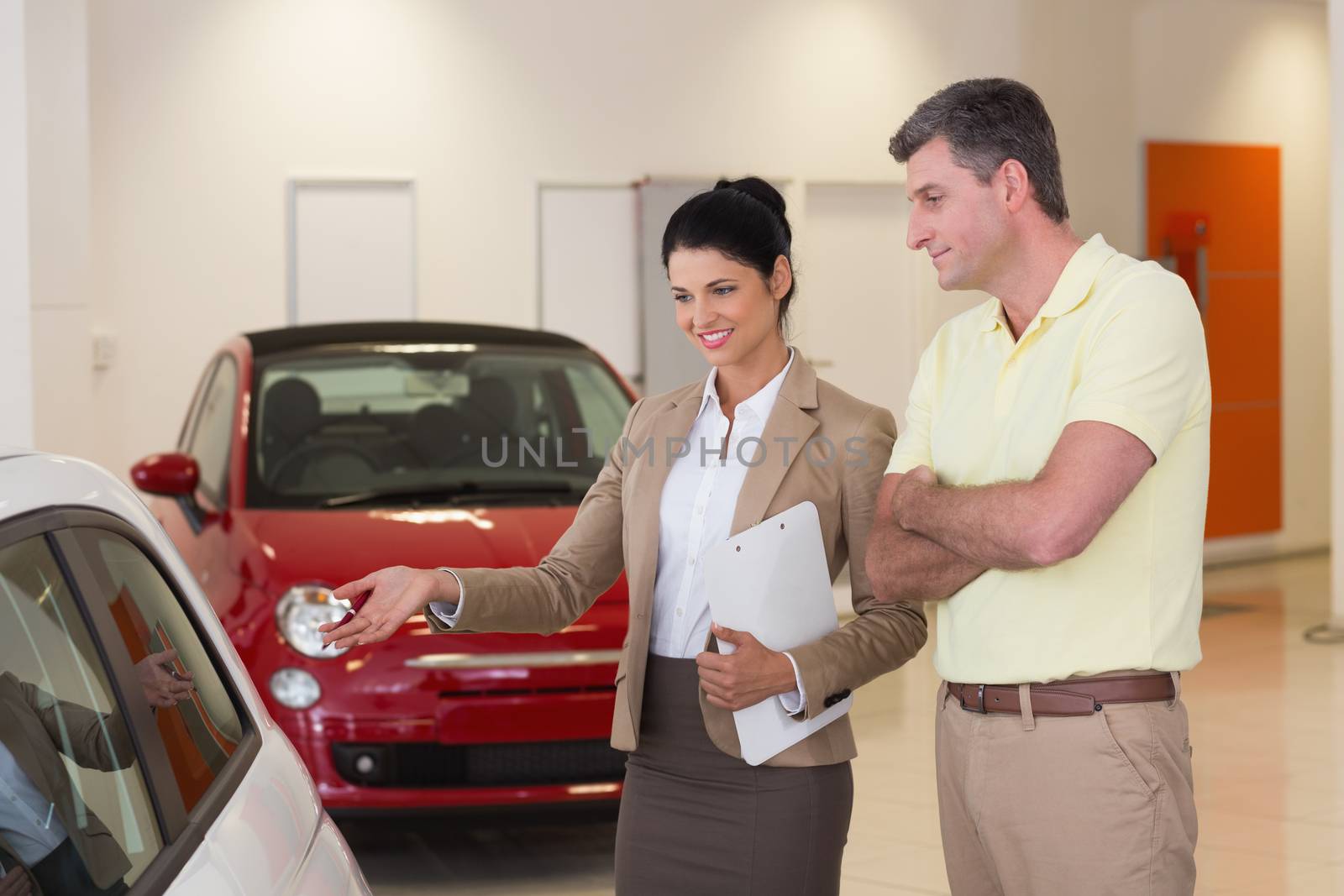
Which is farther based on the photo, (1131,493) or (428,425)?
(428,425)

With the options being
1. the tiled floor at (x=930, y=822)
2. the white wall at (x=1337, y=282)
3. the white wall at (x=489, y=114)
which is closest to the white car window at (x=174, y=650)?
the tiled floor at (x=930, y=822)

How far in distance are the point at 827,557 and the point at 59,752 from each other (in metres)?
1.13

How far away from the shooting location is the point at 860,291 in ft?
31.1

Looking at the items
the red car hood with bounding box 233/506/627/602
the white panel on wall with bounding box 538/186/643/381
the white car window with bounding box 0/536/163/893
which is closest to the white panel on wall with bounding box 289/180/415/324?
the white panel on wall with bounding box 538/186/643/381

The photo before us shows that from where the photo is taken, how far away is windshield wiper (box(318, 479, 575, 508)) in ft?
14.7

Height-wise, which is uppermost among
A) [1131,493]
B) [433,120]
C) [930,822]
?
[433,120]

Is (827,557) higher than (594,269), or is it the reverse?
(594,269)

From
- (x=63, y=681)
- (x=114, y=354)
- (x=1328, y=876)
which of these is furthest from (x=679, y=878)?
(x=114, y=354)

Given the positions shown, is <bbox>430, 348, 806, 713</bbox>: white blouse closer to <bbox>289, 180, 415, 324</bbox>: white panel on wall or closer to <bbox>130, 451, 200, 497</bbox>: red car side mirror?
<bbox>130, 451, 200, 497</bbox>: red car side mirror

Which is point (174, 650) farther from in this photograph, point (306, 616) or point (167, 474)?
point (167, 474)

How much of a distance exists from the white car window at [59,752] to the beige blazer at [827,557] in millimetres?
716

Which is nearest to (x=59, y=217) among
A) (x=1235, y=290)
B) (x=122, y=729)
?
(x=122, y=729)

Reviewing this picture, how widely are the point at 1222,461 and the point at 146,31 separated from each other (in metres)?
7.08

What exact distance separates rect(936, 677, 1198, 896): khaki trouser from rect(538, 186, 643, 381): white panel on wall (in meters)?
6.81
